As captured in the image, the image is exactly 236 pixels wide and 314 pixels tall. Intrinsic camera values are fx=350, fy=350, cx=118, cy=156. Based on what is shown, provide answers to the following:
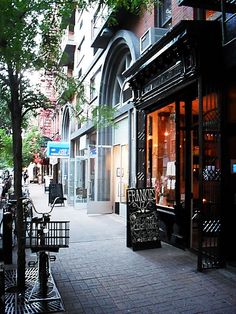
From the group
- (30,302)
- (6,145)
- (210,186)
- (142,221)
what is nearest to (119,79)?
(6,145)

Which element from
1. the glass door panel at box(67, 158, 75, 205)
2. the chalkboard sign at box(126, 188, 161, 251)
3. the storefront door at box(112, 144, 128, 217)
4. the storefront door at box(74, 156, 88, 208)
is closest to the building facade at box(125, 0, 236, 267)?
the chalkboard sign at box(126, 188, 161, 251)

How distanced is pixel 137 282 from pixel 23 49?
13.2 feet

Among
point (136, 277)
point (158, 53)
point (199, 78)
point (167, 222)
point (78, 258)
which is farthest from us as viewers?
point (167, 222)

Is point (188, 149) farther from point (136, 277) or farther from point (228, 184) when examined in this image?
point (136, 277)

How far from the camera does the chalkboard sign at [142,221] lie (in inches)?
316

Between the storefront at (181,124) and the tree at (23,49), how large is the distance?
136 cm

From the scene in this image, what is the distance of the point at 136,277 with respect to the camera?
6023mm

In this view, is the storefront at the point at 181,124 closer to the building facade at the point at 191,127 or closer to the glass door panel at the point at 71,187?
the building facade at the point at 191,127

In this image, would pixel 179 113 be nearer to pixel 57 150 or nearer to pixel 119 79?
pixel 119 79

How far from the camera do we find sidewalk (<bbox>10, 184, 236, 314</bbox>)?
189 inches

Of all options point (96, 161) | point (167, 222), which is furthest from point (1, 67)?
point (96, 161)

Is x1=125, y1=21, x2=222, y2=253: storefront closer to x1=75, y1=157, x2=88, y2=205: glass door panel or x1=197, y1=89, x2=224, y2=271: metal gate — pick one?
x1=197, y1=89, x2=224, y2=271: metal gate

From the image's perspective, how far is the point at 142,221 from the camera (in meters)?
8.16

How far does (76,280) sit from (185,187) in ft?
11.7
